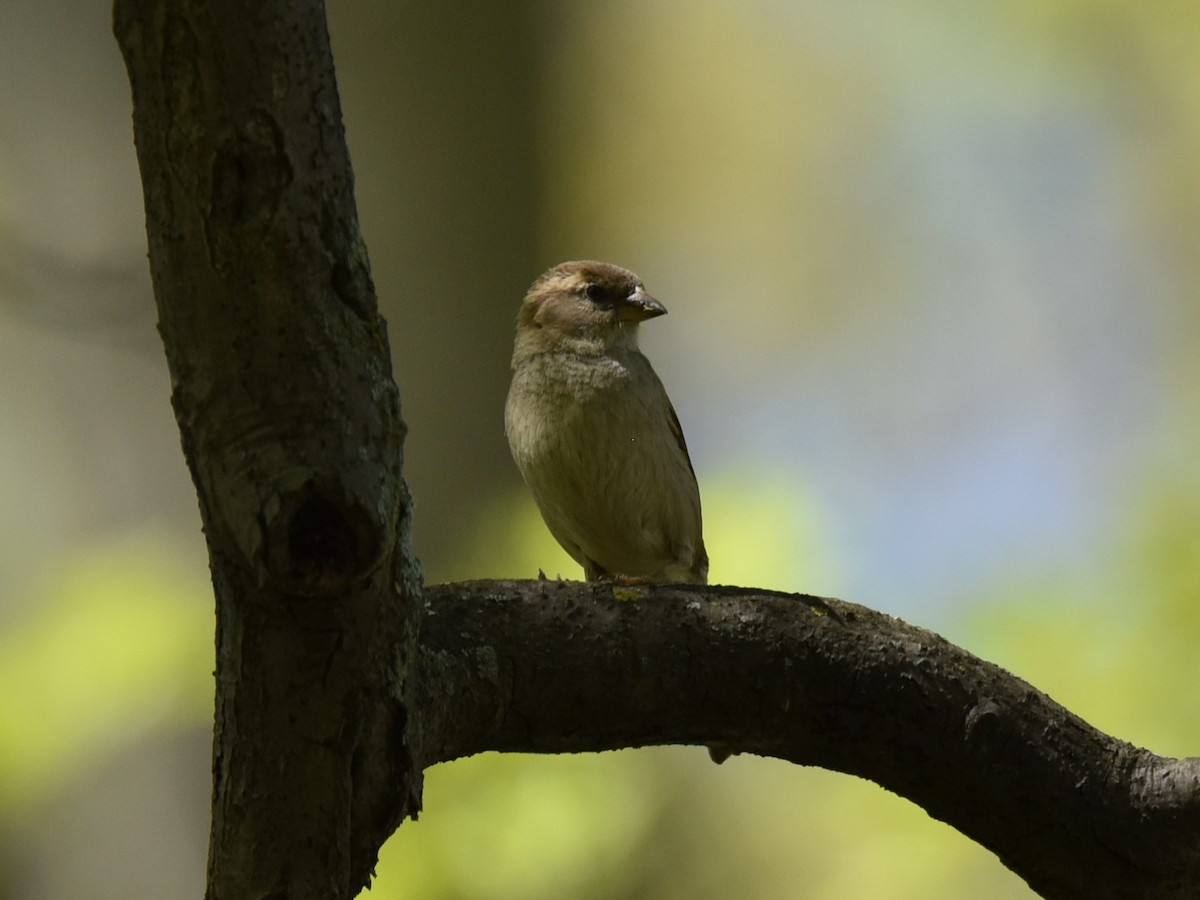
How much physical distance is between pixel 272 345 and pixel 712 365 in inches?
182

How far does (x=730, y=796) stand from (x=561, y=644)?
3.95 m

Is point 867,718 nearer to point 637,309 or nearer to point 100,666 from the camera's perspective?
point 637,309

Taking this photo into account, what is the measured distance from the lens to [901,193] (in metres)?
6.05

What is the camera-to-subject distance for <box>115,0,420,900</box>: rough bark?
4.61 feet

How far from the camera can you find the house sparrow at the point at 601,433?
3.76 m

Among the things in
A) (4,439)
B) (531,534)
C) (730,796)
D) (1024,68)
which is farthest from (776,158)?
(4,439)

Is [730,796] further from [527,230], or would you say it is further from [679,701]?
[679,701]

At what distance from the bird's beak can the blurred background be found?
1.25m

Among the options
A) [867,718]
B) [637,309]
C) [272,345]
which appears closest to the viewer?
[272,345]

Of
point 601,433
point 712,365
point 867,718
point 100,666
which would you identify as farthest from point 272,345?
point 712,365

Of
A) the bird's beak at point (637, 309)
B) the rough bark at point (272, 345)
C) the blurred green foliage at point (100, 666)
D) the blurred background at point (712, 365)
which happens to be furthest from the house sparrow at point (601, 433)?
the rough bark at point (272, 345)

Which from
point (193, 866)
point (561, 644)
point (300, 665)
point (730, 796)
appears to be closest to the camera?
point (300, 665)

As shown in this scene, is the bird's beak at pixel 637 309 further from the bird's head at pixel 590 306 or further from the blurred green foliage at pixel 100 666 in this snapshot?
the blurred green foliage at pixel 100 666

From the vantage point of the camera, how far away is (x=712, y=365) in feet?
19.7
